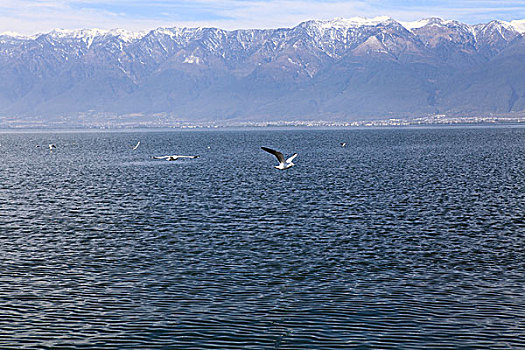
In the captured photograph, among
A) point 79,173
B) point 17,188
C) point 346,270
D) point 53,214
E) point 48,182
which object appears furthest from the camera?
point 79,173

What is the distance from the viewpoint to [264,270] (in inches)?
1673

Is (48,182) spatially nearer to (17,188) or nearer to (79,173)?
(17,188)

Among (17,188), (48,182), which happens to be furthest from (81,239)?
(48,182)

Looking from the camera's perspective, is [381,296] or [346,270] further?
[346,270]

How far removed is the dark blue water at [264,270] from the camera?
3109 centimetres

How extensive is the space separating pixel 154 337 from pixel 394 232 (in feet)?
94.8

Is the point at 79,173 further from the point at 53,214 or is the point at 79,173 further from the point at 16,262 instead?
the point at 16,262

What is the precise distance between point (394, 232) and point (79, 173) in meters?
77.9

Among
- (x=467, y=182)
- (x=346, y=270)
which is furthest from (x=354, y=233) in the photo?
(x=467, y=182)

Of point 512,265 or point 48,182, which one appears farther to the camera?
point 48,182

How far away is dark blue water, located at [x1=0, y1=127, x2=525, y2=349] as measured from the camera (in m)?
31.1

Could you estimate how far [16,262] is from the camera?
44.5 meters

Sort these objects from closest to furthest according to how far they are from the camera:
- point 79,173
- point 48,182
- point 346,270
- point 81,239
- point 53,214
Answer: point 346,270 < point 81,239 < point 53,214 < point 48,182 < point 79,173

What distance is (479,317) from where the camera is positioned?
3291 cm
